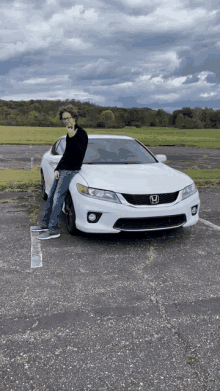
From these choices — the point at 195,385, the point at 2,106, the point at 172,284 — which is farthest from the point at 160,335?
the point at 2,106

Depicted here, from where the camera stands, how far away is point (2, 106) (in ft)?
213

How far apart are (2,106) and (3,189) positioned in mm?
61072

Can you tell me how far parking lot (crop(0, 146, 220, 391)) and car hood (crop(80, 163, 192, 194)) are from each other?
2.52 feet

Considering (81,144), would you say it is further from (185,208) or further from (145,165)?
(185,208)

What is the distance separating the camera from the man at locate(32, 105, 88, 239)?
4.75m

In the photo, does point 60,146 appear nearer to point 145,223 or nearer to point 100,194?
point 100,194

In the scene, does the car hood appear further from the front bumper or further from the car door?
the car door

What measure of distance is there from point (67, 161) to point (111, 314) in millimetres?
2489

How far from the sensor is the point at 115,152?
587 centimetres

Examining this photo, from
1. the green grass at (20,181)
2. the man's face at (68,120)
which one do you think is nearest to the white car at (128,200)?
the man's face at (68,120)

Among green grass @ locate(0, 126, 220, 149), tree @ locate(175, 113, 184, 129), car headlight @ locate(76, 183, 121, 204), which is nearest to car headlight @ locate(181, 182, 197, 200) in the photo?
car headlight @ locate(76, 183, 121, 204)

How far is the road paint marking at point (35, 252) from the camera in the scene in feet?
13.2

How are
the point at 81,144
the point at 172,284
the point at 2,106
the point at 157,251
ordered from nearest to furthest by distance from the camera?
the point at 172,284 < the point at 157,251 < the point at 81,144 < the point at 2,106

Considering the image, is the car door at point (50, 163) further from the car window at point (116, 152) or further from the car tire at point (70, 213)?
the car tire at point (70, 213)
